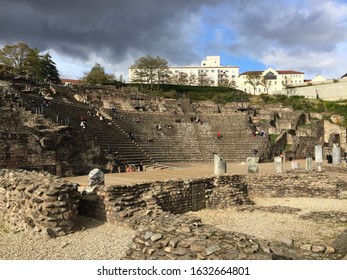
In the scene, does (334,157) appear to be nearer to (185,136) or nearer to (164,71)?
(185,136)

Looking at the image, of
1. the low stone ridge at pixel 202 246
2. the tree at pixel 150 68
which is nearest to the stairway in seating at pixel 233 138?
the low stone ridge at pixel 202 246

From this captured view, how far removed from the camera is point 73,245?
7.77 metres

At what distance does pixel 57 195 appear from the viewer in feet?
28.0

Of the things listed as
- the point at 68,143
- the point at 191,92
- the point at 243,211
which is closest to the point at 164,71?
the point at 191,92

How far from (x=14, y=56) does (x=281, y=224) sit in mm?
54372

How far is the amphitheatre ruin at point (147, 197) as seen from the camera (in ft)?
22.7

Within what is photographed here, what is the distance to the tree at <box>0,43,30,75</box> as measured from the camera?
52.1 m

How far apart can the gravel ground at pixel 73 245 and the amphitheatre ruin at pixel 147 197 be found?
2cm

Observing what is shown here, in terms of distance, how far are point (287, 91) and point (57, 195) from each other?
6376cm

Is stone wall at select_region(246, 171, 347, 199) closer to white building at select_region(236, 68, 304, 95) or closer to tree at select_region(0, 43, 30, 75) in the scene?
tree at select_region(0, 43, 30, 75)

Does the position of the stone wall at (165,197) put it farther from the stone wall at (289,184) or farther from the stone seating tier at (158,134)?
the stone seating tier at (158,134)

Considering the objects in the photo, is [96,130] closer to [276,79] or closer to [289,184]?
[289,184]

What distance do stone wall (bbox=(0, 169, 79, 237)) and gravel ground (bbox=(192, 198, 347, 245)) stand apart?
14.6 ft

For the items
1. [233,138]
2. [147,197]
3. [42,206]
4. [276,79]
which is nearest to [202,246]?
[42,206]
